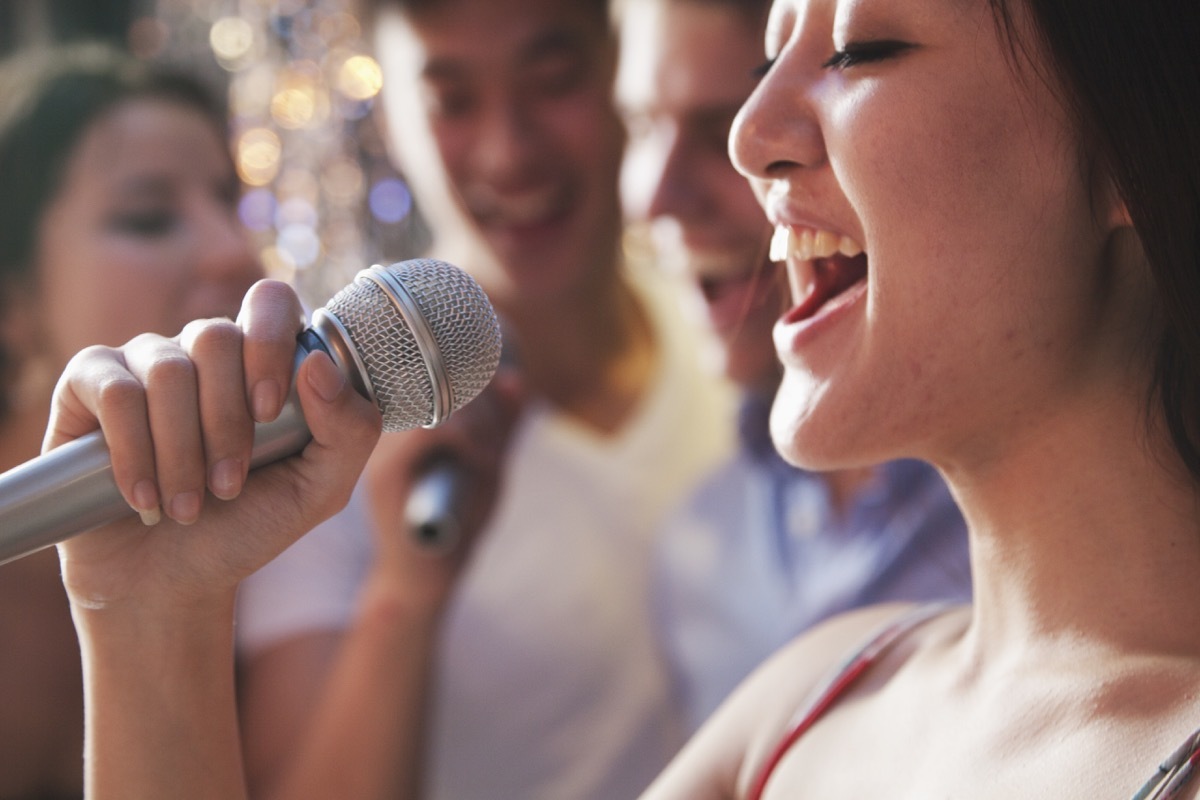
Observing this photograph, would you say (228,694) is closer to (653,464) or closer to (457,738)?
(457,738)

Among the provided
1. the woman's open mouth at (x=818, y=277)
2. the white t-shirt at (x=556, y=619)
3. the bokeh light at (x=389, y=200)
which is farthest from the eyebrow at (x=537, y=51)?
the woman's open mouth at (x=818, y=277)

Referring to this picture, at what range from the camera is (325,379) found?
83cm

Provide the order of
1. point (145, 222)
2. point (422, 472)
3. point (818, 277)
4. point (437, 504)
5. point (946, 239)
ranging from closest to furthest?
point (946, 239)
point (818, 277)
point (437, 504)
point (422, 472)
point (145, 222)

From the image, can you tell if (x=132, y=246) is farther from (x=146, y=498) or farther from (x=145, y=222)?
(x=146, y=498)

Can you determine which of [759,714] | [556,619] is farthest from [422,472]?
[759,714]

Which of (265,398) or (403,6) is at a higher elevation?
(403,6)

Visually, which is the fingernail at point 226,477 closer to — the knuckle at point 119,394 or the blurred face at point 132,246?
the knuckle at point 119,394

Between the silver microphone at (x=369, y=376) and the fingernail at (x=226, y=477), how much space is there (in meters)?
0.03

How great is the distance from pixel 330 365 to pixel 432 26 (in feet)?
5.19

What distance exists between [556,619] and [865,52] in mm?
1496

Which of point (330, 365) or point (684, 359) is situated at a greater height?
point (330, 365)

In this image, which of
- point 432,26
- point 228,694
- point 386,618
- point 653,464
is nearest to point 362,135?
point 432,26

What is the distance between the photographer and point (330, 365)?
836mm

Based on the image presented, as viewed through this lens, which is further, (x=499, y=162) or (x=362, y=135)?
(x=362, y=135)
